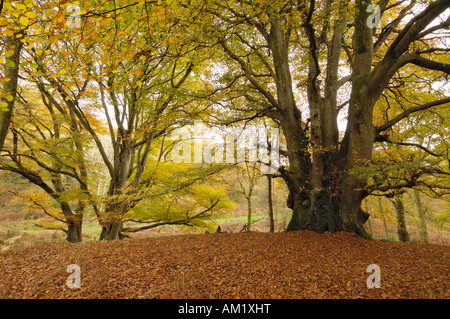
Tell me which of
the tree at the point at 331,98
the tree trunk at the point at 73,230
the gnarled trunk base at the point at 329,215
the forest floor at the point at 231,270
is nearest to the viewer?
the forest floor at the point at 231,270

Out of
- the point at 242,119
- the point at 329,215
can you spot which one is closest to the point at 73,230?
the point at 242,119

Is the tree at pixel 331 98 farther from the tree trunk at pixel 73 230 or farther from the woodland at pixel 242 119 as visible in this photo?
the tree trunk at pixel 73 230

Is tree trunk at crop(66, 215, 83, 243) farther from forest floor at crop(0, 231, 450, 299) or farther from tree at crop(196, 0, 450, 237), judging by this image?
tree at crop(196, 0, 450, 237)

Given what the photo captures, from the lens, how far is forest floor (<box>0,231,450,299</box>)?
273 cm

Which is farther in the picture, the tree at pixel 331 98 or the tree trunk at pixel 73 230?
the tree trunk at pixel 73 230

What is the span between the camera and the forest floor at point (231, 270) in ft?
8.96

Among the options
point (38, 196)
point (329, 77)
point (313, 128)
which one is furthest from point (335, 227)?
point (38, 196)

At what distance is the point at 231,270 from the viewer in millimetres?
3332

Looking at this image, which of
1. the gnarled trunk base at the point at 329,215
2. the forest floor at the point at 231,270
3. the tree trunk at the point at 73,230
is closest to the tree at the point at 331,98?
the gnarled trunk base at the point at 329,215

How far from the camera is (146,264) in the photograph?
141 inches

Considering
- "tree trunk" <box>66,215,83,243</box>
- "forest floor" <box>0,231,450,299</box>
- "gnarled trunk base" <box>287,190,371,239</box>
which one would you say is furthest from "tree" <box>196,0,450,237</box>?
"tree trunk" <box>66,215,83,243</box>

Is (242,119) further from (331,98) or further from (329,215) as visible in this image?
(329,215)
